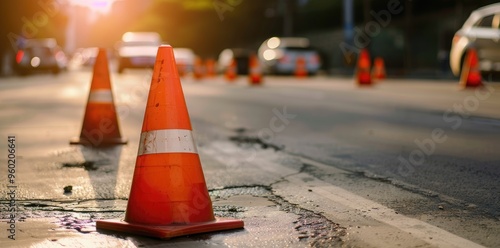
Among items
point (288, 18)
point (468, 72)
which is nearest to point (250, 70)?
point (468, 72)

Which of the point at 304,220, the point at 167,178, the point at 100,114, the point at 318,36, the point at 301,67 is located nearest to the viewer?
the point at 167,178

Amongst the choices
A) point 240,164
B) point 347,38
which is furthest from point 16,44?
point 240,164

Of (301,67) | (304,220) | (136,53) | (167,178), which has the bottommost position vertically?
(304,220)

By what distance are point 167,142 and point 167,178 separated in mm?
232

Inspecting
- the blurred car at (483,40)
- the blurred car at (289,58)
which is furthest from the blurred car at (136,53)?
the blurred car at (483,40)

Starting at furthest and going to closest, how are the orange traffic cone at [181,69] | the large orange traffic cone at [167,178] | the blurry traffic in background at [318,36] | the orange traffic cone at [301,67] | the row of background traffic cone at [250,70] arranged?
the orange traffic cone at [181,69]
the orange traffic cone at [301,67]
the blurry traffic in background at [318,36]
the row of background traffic cone at [250,70]
the large orange traffic cone at [167,178]

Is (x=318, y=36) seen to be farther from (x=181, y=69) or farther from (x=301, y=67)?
(x=301, y=67)

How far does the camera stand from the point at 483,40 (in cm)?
2195

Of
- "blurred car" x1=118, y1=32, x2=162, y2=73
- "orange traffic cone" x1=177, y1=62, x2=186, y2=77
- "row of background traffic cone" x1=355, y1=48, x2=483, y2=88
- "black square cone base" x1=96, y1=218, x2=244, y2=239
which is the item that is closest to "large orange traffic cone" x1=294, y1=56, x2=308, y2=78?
"orange traffic cone" x1=177, y1=62, x2=186, y2=77

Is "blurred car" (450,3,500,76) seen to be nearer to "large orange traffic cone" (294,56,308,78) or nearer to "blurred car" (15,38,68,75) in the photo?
"large orange traffic cone" (294,56,308,78)

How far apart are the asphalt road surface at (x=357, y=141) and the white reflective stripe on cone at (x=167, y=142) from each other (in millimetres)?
916

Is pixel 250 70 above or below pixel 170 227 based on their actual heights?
above

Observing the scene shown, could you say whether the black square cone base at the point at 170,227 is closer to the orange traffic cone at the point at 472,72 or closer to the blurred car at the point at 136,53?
the orange traffic cone at the point at 472,72

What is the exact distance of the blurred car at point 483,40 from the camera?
2158cm
